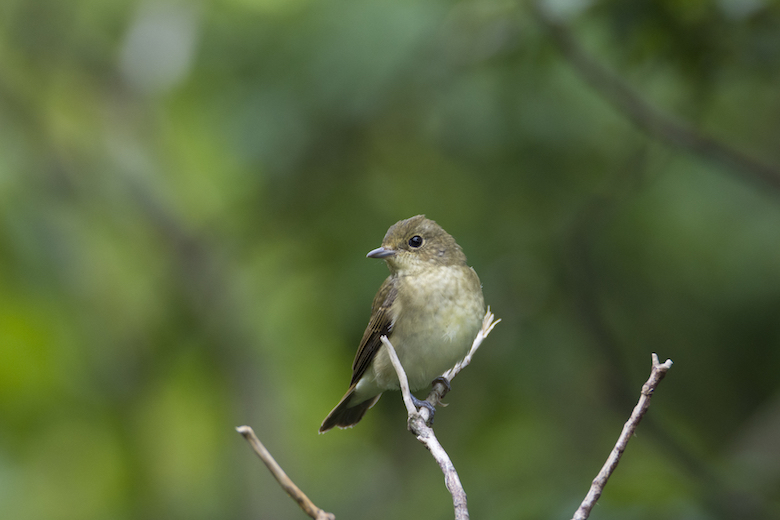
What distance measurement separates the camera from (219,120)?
18.4 ft

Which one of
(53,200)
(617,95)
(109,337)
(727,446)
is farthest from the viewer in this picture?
(109,337)

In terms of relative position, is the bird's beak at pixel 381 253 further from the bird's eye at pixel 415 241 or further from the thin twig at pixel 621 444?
the thin twig at pixel 621 444

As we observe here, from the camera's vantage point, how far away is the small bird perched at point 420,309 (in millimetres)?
3770

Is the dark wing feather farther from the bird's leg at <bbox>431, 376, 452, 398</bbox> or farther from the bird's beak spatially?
the bird's leg at <bbox>431, 376, 452, 398</bbox>

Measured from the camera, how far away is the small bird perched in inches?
148

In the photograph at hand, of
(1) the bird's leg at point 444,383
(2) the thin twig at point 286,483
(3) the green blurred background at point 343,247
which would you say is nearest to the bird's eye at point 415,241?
(1) the bird's leg at point 444,383

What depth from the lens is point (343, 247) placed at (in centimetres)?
591

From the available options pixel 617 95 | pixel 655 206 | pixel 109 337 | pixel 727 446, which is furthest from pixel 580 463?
pixel 109 337

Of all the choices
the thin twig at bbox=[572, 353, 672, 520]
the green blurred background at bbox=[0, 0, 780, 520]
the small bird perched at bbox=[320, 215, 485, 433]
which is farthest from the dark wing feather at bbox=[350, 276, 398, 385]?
the thin twig at bbox=[572, 353, 672, 520]

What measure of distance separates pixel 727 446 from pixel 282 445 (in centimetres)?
340

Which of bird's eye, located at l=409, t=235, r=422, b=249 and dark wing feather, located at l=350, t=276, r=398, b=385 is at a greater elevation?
bird's eye, located at l=409, t=235, r=422, b=249

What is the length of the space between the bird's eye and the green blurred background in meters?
1.38

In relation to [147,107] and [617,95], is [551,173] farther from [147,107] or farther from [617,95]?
[147,107]

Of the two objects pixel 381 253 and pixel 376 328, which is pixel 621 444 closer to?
pixel 381 253
